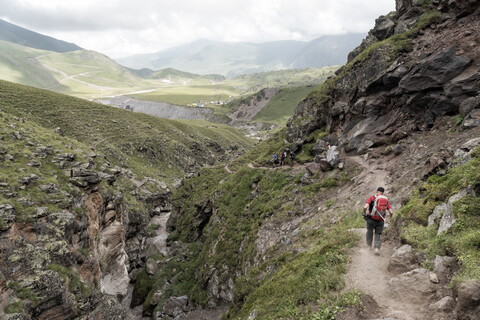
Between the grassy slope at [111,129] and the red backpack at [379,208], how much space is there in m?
75.4

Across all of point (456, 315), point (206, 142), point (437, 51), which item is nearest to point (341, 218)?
point (456, 315)

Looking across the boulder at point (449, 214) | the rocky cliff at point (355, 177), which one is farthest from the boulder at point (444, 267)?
the boulder at point (449, 214)

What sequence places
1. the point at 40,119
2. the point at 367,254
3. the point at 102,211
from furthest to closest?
the point at 40,119 < the point at 102,211 < the point at 367,254

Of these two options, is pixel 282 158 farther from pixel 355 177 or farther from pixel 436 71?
pixel 436 71

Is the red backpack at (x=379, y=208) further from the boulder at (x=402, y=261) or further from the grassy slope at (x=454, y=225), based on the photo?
the boulder at (x=402, y=261)

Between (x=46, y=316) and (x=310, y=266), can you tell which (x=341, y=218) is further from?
(x=46, y=316)

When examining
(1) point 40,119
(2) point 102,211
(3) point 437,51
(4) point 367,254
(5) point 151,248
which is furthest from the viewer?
(1) point 40,119

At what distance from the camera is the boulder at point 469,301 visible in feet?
21.1

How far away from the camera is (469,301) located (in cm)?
651

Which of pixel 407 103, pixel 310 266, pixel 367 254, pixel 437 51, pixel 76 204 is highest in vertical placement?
pixel 437 51

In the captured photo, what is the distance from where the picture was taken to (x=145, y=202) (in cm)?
6731

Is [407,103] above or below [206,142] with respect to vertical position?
above

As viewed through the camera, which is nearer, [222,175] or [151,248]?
[151,248]

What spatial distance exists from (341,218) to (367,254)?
7.03 metres
